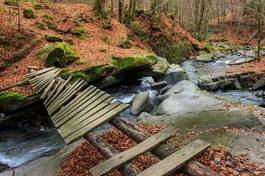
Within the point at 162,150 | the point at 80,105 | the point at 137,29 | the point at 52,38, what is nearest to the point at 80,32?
the point at 52,38

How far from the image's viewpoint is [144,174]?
230 inches

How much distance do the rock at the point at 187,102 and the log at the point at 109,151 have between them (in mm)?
4692

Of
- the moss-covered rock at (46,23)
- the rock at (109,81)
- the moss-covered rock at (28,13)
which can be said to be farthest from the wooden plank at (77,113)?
the moss-covered rock at (28,13)

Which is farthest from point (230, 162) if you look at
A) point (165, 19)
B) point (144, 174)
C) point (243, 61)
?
point (165, 19)

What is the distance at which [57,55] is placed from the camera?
17.2 metres

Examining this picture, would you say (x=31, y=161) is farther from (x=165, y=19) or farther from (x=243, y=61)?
(x=165, y=19)

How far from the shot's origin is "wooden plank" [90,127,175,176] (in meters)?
6.36

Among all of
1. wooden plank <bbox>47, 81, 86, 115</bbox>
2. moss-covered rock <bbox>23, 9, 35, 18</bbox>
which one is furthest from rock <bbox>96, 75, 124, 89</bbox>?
moss-covered rock <bbox>23, 9, 35, 18</bbox>

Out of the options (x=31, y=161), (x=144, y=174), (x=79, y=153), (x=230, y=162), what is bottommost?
(x=31, y=161)

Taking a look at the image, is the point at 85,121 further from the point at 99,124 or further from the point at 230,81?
the point at 230,81

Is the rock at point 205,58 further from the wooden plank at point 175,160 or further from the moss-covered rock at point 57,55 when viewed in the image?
the wooden plank at point 175,160

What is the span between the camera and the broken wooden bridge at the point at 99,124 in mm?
6250

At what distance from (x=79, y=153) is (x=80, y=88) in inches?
→ 123

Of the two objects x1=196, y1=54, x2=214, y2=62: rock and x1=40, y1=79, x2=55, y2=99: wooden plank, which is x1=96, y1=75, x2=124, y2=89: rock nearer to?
x1=40, y1=79, x2=55, y2=99: wooden plank
